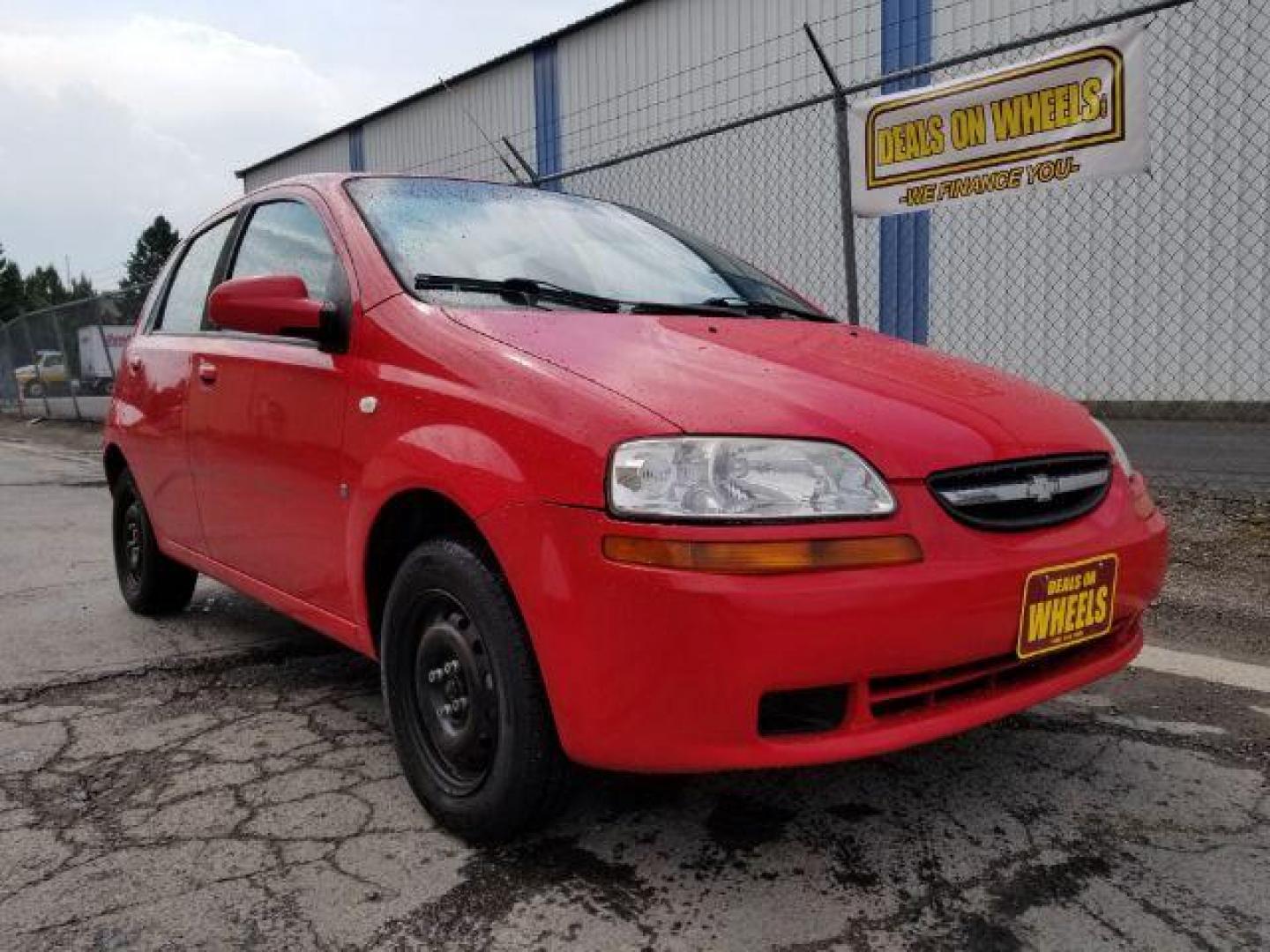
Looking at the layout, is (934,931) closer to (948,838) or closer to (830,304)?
(948,838)

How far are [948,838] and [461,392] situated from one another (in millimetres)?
1350

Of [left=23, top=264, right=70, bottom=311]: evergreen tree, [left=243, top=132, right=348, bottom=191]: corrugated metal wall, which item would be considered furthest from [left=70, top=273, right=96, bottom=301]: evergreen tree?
[left=243, top=132, right=348, bottom=191]: corrugated metal wall

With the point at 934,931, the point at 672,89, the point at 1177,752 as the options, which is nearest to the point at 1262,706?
the point at 1177,752

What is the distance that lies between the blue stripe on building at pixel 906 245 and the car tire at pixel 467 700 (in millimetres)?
8395

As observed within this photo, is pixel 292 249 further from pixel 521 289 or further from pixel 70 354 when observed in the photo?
pixel 70 354

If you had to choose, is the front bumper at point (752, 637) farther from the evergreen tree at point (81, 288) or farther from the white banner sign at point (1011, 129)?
the evergreen tree at point (81, 288)

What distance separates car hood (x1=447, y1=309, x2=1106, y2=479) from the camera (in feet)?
6.20

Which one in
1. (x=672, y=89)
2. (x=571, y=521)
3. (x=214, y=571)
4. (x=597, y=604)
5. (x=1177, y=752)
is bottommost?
(x=1177, y=752)

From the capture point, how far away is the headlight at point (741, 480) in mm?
1782

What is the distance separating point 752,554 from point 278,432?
1.55 metres

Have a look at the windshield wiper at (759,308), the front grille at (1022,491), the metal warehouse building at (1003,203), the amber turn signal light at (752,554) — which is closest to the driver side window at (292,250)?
the windshield wiper at (759,308)

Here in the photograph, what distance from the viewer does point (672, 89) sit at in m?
12.1

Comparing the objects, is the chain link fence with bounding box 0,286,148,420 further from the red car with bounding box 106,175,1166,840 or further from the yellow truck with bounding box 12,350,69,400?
the red car with bounding box 106,175,1166,840

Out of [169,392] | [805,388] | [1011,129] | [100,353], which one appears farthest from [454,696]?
[100,353]
